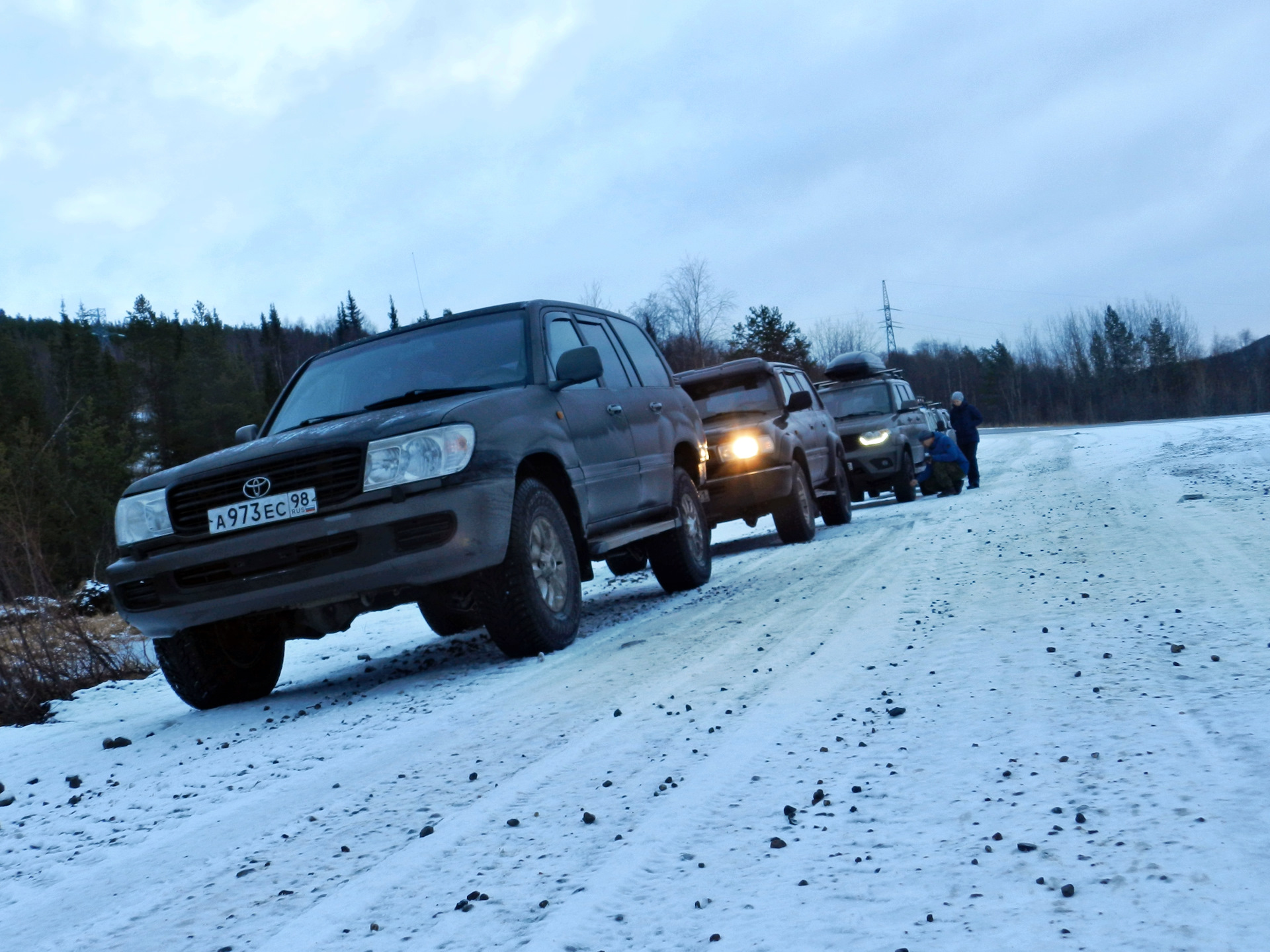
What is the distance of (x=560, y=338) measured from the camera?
22.1ft

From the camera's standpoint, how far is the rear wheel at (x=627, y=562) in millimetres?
7637

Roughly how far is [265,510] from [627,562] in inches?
139

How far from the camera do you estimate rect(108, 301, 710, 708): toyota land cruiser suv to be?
4891 millimetres

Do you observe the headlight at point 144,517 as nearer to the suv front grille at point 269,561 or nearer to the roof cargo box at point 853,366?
the suv front grille at point 269,561

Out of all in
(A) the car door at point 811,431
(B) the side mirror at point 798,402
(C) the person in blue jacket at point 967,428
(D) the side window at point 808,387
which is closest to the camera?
(B) the side mirror at point 798,402

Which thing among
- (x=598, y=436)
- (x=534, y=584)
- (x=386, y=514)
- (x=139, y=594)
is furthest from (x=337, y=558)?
(x=598, y=436)

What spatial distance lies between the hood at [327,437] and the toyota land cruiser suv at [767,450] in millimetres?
4616

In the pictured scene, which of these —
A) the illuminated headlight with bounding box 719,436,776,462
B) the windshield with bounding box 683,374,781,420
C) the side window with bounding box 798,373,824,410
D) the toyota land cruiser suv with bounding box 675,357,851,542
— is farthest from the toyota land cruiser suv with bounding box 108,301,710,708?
the side window with bounding box 798,373,824,410

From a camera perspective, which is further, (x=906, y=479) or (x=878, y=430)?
(x=906, y=479)

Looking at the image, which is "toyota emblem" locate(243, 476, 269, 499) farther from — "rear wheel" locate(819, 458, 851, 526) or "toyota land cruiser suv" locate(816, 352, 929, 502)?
"toyota land cruiser suv" locate(816, 352, 929, 502)

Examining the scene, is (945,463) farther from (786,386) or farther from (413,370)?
(413,370)

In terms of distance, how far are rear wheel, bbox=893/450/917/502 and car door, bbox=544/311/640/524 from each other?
9784 millimetres

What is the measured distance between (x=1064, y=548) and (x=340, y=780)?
5.13 metres

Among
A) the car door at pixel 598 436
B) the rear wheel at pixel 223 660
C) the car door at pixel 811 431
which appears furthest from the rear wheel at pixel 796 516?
the rear wheel at pixel 223 660
